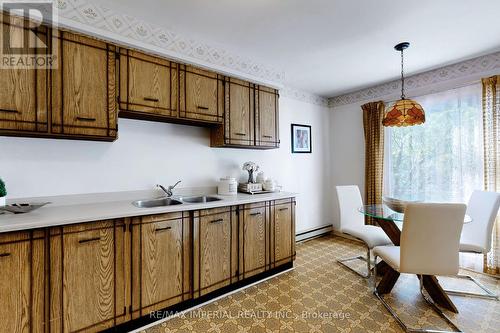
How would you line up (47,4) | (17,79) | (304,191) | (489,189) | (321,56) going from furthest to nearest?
1. (304,191)
2. (321,56)
3. (489,189)
4. (47,4)
5. (17,79)

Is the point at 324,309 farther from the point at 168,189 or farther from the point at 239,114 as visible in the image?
the point at 239,114

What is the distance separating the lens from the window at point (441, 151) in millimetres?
3006

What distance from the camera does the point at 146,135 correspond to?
253 centimetres

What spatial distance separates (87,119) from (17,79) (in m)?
0.47

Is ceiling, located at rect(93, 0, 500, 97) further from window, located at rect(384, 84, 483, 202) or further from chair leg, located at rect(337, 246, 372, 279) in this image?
chair leg, located at rect(337, 246, 372, 279)

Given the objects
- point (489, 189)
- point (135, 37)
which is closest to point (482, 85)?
point (489, 189)

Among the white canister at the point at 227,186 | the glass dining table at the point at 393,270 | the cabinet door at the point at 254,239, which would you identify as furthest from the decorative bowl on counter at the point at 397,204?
the white canister at the point at 227,186

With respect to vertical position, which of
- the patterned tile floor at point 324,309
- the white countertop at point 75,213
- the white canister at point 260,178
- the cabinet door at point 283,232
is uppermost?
the white canister at point 260,178

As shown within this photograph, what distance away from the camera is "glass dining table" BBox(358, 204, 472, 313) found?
2190 mm

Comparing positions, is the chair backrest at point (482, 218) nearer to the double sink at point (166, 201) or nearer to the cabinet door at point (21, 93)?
the double sink at point (166, 201)

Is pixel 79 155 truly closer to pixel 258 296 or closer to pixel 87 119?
pixel 87 119

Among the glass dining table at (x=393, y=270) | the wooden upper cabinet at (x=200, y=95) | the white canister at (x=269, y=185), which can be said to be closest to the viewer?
the glass dining table at (x=393, y=270)

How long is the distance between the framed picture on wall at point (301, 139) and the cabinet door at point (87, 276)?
9.62 feet

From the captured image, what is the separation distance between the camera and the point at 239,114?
114 inches
